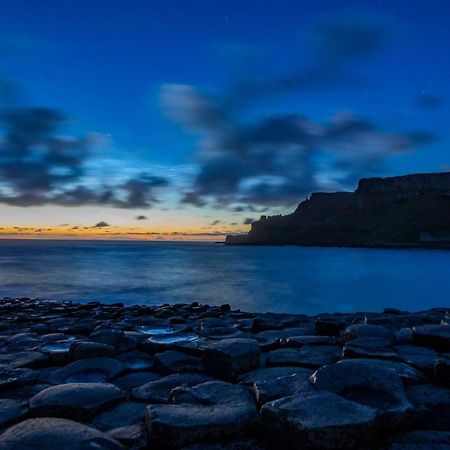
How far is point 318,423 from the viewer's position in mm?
2074

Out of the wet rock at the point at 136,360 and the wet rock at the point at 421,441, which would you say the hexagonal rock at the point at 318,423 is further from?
the wet rock at the point at 136,360

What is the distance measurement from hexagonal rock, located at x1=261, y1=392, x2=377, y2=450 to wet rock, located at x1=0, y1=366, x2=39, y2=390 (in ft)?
8.24

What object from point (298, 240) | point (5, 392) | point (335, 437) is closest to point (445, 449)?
point (335, 437)

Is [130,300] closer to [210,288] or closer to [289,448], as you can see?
[210,288]

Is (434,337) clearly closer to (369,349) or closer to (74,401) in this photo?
(369,349)

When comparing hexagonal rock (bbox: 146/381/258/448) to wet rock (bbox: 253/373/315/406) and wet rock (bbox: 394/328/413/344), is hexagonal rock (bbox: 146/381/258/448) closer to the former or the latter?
wet rock (bbox: 253/373/315/406)

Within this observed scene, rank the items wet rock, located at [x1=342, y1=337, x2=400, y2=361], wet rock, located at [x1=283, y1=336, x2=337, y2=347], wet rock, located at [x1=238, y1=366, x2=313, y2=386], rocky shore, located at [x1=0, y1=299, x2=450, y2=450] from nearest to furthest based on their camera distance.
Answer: rocky shore, located at [x1=0, y1=299, x2=450, y2=450]
wet rock, located at [x1=238, y1=366, x2=313, y2=386]
wet rock, located at [x1=342, y1=337, x2=400, y2=361]
wet rock, located at [x1=283, y1=336, x2=337, y2=347]

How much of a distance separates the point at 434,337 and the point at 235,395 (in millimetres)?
2549

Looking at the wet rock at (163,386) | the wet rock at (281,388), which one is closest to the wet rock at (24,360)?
the wet rock at (163,386)

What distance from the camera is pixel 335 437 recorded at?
80.7 inches

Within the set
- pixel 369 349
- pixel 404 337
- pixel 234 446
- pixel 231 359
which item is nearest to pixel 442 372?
pixel 369 349

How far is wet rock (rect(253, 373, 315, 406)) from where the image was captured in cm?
273

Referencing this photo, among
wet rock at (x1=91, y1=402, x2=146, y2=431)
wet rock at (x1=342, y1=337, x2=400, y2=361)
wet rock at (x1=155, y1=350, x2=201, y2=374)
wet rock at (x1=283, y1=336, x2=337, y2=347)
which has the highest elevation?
wet rock at (x1=342, y1=337, x2=400, y2=361)

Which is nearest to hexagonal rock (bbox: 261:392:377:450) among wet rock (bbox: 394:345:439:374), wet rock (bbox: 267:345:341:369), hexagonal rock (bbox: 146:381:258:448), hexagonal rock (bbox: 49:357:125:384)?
hexagonal rock (bbox: 146:381:258:448)
